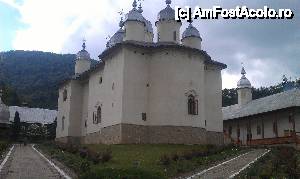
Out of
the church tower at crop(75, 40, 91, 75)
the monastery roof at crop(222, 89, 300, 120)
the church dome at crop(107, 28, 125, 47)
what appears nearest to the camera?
the monastery roof at crop(222, 89, 300, 120)

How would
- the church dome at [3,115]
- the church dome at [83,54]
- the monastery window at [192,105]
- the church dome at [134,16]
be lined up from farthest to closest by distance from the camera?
the church dome at [3,115] → the church dome at [83,54] → the church dome at [134,16] → the monastery window at [192,105]

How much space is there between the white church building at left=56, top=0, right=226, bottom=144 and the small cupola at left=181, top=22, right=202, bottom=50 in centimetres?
199

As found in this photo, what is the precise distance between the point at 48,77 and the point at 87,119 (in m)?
62.6

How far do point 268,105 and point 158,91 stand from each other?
11.9 m

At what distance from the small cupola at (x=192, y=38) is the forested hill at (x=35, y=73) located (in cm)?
5280

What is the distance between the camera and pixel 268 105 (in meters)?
37.0

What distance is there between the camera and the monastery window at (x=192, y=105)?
99.4 ft

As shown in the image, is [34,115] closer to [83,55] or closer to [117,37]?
[83,55]

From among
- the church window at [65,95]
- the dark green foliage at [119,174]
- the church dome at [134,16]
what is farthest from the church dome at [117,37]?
the dark green foliage at [119,174]

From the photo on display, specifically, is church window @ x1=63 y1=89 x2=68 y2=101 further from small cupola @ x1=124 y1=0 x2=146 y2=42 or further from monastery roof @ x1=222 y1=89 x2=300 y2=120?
monastery roof @ x1=222 y1=89 x2=300 y2=120

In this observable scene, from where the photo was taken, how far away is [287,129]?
34.9m

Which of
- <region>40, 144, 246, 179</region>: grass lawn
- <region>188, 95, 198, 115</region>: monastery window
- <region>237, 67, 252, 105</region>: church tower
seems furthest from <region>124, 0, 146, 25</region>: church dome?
<region>237, 67, 252, 105</region>: church tower

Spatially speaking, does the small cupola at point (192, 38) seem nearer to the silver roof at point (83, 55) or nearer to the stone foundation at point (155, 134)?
the stone foundation at point (155, 134)

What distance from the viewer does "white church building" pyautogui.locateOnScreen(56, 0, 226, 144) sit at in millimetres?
29625
